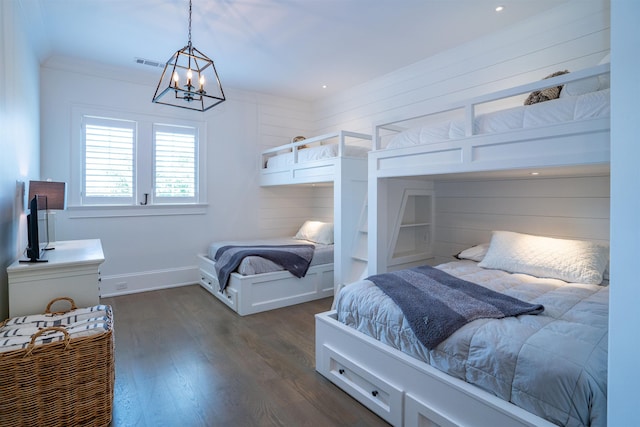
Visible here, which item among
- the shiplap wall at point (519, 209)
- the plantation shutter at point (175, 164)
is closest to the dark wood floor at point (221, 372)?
the plantation shutter at point (175, 164)

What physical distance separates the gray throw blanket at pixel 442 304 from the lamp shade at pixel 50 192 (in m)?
2.49

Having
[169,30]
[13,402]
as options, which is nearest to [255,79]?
[169,30]

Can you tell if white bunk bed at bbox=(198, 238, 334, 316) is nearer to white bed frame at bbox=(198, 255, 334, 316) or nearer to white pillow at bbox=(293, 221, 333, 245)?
white bed frame at bbox=(198, 255, 334, 316)

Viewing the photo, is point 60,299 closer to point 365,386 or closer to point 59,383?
point 59,383

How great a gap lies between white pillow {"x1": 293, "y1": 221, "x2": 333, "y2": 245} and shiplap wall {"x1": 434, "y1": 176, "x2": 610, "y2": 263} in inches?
54.3

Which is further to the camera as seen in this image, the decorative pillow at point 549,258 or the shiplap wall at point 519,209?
the shiplap wall at point 519,209

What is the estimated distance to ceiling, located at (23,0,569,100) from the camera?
8.80ft

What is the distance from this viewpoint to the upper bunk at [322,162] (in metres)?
3.60

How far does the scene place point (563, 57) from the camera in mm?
2705

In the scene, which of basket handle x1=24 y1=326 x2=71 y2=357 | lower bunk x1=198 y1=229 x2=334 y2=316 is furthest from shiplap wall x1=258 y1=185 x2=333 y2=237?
basket handle x1=24 y1=326 x2=71 y2=357

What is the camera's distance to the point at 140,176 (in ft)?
13.4

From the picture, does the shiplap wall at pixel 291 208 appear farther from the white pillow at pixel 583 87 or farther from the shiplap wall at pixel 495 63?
the white pillow at pixel 583 87

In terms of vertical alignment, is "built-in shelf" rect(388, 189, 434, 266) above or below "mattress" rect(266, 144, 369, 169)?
below

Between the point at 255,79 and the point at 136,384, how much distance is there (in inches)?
144
